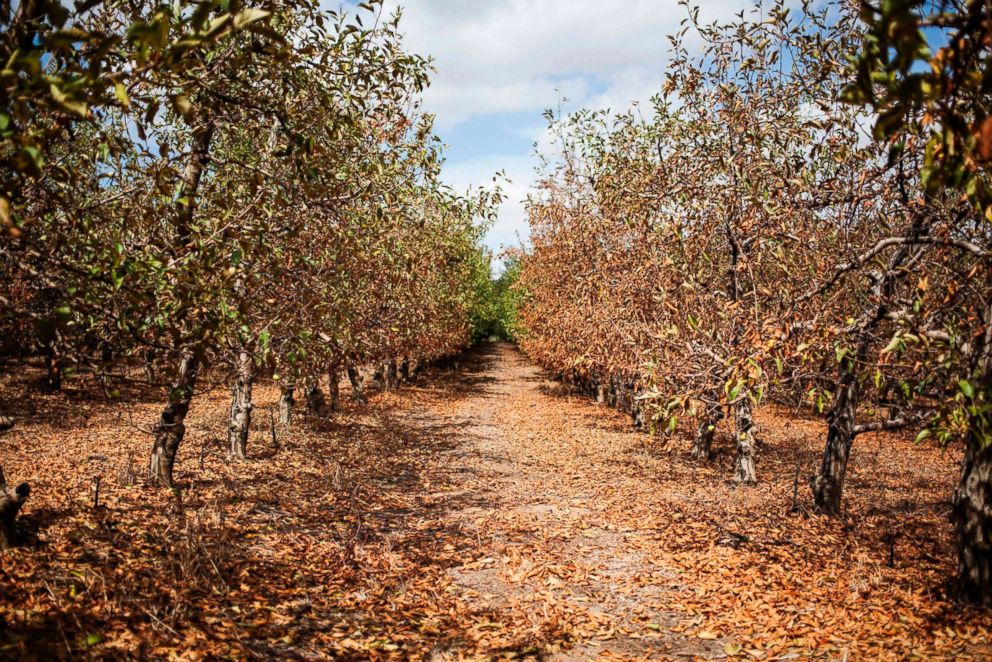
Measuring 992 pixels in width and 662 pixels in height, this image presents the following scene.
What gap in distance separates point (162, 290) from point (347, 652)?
4340 millimetres

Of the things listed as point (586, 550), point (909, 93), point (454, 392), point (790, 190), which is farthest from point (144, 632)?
point (454, 392)

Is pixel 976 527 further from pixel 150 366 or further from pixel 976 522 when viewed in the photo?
pixel 150 366

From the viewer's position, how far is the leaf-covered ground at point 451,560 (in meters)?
6.53

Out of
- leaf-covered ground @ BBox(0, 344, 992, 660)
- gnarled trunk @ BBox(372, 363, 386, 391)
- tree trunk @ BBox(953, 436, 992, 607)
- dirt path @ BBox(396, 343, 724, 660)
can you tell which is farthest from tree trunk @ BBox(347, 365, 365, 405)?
tree trunk @ BBox(953, 436, 992, 607)

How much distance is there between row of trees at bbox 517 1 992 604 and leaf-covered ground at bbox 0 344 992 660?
153 centimetres

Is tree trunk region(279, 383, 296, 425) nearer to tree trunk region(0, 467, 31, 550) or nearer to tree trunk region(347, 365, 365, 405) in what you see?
tree trunk region(347, 365, 365, 405)

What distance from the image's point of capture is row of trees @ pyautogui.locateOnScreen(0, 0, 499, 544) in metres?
3.40

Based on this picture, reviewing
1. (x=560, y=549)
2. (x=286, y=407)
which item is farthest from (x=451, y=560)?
(x=286, y=407)

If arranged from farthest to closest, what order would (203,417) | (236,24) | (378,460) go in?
(203,417) < (378,460) < (236,24)

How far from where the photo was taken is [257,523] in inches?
398

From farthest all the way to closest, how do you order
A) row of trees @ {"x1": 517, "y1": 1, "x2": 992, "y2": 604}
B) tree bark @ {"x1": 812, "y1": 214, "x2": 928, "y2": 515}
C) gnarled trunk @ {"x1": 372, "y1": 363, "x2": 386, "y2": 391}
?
gnarled trunk @ {"x1": 372, "y1": 363, "x2": 386, "y2": 391} → tree bark @ {"x1": 812, "y1": 214, "x2": 928, "y2": 515} → row of trees @ {"x1": 517, "y1": 1, "x2": 992, "y2": 604}

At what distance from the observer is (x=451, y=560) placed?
31.8ft

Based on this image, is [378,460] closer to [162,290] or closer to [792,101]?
[162,290]

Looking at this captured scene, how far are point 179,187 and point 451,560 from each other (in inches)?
265
